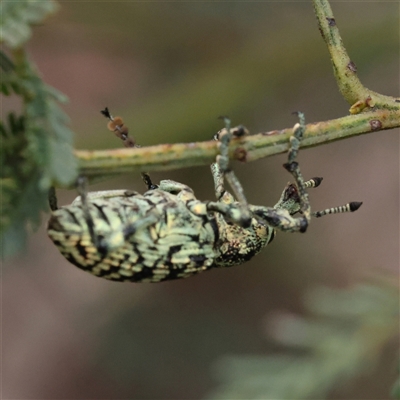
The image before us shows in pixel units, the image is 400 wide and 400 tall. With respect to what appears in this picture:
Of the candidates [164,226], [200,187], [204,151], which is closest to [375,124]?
[204,151]

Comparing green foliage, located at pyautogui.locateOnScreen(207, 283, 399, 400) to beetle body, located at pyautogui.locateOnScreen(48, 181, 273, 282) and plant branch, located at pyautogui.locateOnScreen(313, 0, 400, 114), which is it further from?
plant branch, located at pyautogui.locateOnScreen(313, 0, 400, 114)

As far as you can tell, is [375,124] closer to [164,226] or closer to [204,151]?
[204,151]

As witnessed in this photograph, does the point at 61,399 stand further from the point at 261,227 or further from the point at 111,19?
the point at 261,227

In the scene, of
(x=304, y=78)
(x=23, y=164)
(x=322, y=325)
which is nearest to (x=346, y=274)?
(x=304, y=78)

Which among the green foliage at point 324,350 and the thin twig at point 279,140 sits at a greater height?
the thin twig at point 279,140

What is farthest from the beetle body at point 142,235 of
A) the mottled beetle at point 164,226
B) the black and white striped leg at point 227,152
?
the black and white striped leg at point 227,152

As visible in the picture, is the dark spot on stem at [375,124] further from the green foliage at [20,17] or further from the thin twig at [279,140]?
the green foliage at [20,17]

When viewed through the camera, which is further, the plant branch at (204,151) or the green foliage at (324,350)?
the green foliage at (324,350)
